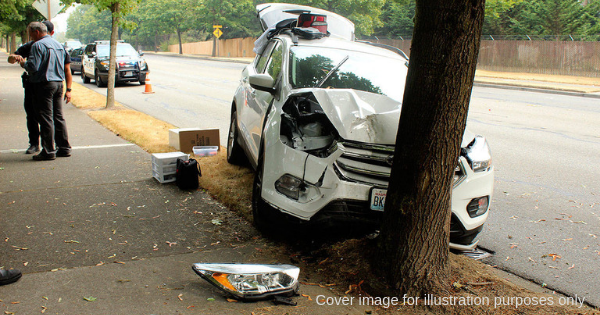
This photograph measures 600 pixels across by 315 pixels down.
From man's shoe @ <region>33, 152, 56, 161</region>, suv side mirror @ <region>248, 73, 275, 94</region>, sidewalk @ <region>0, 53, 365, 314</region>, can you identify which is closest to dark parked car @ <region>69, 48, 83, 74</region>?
man's shoe @ <region>33, 152, 56, 161</region>

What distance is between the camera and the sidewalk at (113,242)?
332cm

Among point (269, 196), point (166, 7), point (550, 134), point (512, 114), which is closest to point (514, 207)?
point (269, 196)

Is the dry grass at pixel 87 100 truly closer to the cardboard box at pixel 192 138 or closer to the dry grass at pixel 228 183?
the cardboard box at pixel 192 138

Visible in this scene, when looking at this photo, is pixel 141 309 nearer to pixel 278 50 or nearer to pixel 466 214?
pixel 466 214

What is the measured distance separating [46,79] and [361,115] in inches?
202

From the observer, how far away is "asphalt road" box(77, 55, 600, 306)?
14.5 ft

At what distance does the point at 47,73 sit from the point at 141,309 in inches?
205

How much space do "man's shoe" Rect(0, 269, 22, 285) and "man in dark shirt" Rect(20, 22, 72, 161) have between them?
4230 mm

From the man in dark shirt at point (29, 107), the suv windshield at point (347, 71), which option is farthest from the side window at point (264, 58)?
the man in dark shirt at point (29, 107)

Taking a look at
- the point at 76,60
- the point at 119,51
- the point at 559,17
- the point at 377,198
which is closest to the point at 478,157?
the point at 377,198

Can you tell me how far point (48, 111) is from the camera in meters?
7.37

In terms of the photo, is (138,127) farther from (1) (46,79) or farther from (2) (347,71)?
(2) (347,71)

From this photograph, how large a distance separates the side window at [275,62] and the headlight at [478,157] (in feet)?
7.04

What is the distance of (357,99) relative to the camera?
439 centimetres
